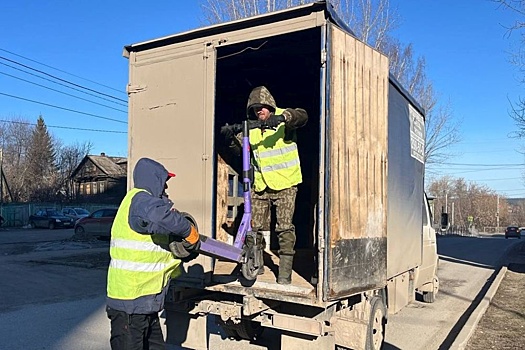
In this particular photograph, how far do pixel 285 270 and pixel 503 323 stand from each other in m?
4.71

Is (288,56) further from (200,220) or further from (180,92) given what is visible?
(200,220)

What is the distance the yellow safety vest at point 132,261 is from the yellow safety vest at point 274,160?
62.5 inches

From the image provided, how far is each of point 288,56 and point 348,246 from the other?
128 inches

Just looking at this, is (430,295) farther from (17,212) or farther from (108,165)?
(108,165)

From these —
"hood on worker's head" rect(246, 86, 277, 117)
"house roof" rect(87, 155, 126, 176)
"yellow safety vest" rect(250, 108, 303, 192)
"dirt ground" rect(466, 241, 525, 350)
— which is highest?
"house roof" rect(87, 155, 126, 176)

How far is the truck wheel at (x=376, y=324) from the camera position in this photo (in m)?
5.07

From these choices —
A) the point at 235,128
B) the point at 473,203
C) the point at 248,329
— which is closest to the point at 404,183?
the point at 235,128

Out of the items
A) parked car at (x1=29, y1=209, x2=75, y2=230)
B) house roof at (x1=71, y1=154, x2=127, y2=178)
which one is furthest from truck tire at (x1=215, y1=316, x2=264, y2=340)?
house roof at (x1=71, y1=154, x2=127, y2=178)

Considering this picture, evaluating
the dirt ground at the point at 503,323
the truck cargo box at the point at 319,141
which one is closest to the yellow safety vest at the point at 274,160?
the truck cargo box at the point at 319,141

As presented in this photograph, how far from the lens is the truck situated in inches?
167

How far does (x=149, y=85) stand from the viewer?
531 centimetres

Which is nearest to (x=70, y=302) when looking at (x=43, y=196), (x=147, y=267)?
(x=147, y=267)

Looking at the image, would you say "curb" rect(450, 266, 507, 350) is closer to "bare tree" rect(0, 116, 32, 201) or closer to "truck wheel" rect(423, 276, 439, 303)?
"truck wheel" rect(423, 276, 439, 303)

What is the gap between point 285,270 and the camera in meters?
4.80
